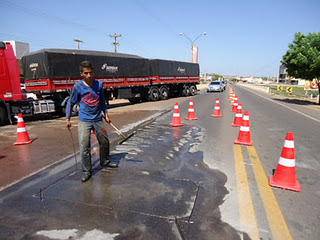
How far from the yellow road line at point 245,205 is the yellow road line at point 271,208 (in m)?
0.17

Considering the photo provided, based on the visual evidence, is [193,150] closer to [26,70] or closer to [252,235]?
[252,235]

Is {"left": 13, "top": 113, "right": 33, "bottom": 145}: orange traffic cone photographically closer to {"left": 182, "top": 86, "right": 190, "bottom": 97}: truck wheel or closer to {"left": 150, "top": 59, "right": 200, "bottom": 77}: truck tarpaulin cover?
{"left": 150, "top": 59, "right": 200, "bottom": 77}: truck tarpaulin cover

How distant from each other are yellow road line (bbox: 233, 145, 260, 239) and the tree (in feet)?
47.4

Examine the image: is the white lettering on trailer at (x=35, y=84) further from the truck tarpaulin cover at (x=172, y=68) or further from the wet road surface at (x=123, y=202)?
the truck tarpaulin cover at (x=172, y=68)

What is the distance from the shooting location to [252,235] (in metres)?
2.40

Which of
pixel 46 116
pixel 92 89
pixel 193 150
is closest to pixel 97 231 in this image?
pixel 92 89

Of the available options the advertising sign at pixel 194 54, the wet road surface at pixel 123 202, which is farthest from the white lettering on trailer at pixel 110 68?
the advertising sign at pixel 194 54

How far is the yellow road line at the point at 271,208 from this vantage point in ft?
8.04

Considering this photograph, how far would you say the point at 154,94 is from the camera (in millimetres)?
19812

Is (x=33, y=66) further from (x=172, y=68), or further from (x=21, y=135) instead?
(x=172, y=68)

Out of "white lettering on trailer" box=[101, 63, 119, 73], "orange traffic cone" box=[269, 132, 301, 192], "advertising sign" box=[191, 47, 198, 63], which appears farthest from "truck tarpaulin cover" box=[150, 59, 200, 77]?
"advertising sign" box=[191, 47, 198, 63]

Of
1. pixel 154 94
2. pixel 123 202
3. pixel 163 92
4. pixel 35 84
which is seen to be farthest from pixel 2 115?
pixel 163 92

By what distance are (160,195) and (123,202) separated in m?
0.51

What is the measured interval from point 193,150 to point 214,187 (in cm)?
197
